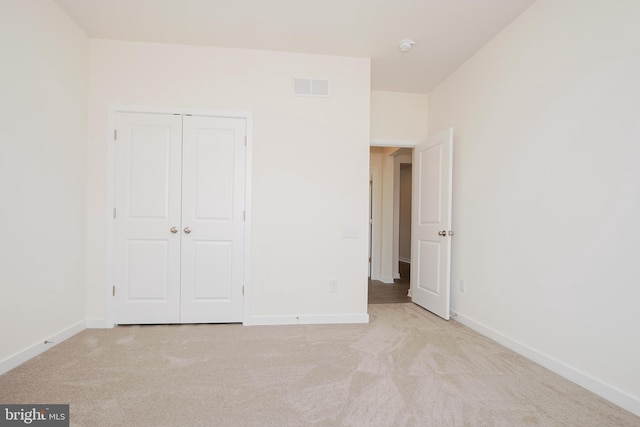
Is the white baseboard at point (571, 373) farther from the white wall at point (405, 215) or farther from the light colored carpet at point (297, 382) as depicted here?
the white wall at point (405, 215)

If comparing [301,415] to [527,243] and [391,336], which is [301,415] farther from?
[527,243]

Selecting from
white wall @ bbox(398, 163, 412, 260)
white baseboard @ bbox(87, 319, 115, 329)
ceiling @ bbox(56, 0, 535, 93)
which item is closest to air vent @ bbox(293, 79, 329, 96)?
ceiling @ bbox(56, 0, 535, 93)

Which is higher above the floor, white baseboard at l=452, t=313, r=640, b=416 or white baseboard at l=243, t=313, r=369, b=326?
white baseboard at l=452, t=313, r=640, b=416

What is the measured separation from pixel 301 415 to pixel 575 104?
2.67m

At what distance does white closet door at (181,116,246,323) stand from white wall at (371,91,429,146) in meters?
1.84

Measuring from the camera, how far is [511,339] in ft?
8.34

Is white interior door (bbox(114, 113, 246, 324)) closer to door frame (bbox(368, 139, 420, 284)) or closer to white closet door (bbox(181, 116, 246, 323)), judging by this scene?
white closet door (bbox(181, 116, 246, 323))

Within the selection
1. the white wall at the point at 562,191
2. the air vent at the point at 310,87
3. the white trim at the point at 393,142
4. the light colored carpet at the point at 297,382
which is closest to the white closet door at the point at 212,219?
the light colored carpet at the point at 297,382

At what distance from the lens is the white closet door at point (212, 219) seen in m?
3.02

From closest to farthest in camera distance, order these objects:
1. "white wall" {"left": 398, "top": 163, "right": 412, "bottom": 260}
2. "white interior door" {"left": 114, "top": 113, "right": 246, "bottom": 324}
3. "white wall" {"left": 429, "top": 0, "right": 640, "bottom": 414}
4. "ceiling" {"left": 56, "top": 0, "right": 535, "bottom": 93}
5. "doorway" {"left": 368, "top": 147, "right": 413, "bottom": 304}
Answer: "white wall" {"left": 429, "top": 0, "right": 640, "bottom": 414}
"ceiling" {"left": 56, "top": 0, "right": 535, "bottom": 93}
"white interior door" {"left": 114, "top": 113, "right": 246, "bottom": 324}
"doorway" {"left": 368, "top": 147, "right": 413, "bottom": 304}
"white wall" {"left": 398, "top": 163, "right": 412, "bottom": 260}

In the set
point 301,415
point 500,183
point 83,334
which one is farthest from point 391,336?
point 83,334

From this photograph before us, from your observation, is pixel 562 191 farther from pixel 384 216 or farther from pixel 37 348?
pixel 37 348

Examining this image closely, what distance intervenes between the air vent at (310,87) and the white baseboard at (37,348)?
307 cm

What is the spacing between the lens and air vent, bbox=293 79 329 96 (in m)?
3.15
